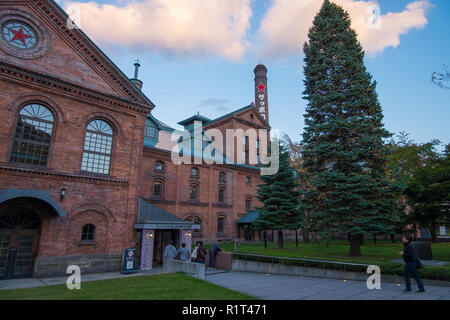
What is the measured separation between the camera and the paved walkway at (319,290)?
823 cm

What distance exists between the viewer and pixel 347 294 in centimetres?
886

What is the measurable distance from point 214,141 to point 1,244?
2646 centimetres

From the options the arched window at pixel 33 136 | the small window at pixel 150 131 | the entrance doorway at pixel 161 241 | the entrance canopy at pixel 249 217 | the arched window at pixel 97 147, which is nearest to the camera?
the arched window at pixel 33 136

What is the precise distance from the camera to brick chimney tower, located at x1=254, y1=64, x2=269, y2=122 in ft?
174

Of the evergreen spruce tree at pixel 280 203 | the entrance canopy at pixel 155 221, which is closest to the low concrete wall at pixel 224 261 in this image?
the entrance canopy at pixel 155 221

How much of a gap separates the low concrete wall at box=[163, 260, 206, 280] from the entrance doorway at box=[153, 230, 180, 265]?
4868 mm

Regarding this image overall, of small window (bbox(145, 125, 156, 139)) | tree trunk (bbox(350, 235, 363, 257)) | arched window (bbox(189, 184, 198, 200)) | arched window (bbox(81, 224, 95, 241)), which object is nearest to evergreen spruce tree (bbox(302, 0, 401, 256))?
tree trunk (bbox(350, 235, 363, 257))

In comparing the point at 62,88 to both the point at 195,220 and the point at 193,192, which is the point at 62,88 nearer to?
the point at 193,192

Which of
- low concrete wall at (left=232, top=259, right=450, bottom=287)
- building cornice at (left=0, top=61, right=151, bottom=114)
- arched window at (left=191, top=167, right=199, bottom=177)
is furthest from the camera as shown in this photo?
arched window at (left=191, top=167, right=199, bottom=177)

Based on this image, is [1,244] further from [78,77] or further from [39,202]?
[78,77]

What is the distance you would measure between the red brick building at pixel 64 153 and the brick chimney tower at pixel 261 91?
3644 cm

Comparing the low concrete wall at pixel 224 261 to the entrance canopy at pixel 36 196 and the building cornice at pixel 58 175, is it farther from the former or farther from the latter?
the entrance canopy at pixel 36 196

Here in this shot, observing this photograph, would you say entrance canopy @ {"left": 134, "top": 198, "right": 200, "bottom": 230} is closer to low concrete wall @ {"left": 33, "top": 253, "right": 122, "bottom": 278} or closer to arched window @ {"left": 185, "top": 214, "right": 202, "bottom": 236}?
low concrete wall @ {"left": 33, "top": 253, "right": 122, "bottom": 278}

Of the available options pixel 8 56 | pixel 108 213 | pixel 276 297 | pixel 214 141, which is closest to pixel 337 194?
pixel 276 297
